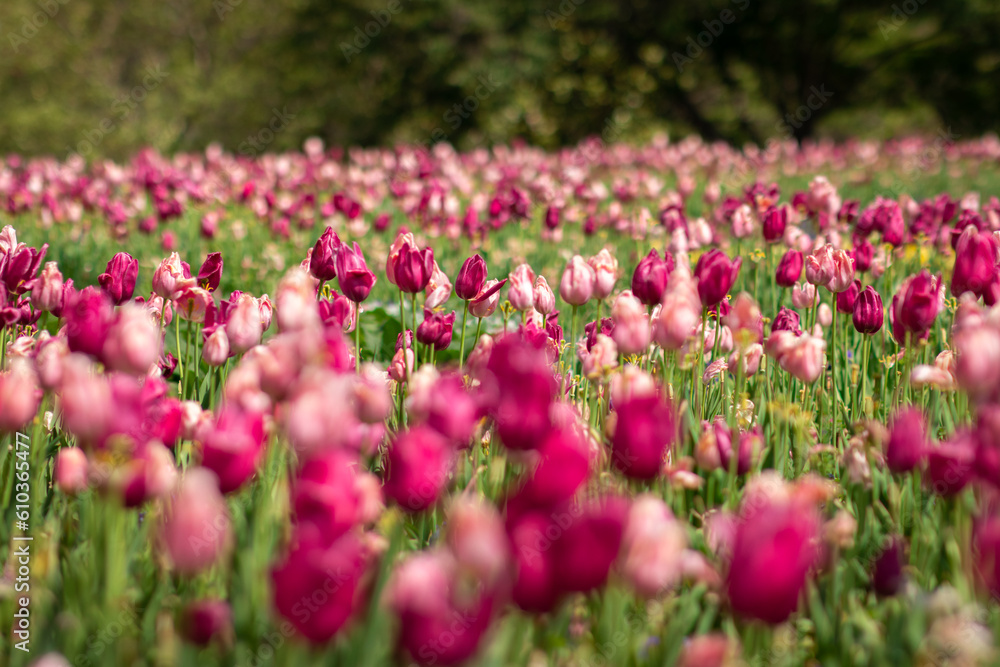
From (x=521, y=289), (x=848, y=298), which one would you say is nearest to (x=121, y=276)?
(x=521, y=289)

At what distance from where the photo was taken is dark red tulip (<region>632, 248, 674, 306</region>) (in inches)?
90.3

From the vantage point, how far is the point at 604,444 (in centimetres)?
214

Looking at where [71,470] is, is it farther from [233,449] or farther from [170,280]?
[170,280]

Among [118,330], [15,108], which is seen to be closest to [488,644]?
[118,330]

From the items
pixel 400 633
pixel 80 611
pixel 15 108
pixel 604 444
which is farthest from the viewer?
pixel 15 108

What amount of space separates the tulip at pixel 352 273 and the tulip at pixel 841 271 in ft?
4.67

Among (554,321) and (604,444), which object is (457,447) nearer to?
(604,444)

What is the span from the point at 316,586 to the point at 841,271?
2153 millimetres

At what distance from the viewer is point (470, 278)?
8.10 feet

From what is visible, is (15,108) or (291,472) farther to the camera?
(15,108)

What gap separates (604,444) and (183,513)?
1.11m

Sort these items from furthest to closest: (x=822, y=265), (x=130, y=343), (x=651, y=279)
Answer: (x=822, y=265) < (x=651, y=279) < (x=130, y=343)

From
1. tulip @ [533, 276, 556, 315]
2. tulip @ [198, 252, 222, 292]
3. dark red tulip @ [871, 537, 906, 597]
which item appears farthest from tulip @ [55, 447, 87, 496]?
dark red tulip @ [871, 537, 906, 597]

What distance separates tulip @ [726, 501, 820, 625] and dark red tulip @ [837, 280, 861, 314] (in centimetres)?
188
